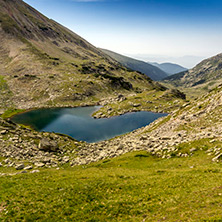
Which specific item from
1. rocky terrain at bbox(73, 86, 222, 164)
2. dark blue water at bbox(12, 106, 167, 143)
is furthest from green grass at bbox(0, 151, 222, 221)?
dark blue water at bbox(12, 106, 167, 143)

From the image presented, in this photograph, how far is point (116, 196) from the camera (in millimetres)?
22344

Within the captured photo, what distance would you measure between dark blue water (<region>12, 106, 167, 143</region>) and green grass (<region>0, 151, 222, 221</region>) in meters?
59.5

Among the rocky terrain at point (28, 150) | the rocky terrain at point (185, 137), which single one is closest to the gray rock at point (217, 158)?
the rocky terrain at point (185, 137)

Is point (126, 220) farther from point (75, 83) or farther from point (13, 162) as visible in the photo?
point (75, 83)

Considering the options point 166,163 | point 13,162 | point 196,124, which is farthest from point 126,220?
point 196,124

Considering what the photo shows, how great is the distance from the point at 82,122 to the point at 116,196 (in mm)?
96971

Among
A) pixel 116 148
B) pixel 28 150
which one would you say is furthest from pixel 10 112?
pixel 116 148

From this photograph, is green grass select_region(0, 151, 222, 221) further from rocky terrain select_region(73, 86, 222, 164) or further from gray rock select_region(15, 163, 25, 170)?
rocky terrain select_region(73, 86, 222, 164)

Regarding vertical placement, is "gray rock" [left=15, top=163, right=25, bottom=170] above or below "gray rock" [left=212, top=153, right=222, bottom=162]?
below

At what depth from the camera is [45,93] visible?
166125 millimetres

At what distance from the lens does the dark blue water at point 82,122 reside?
96.6 m

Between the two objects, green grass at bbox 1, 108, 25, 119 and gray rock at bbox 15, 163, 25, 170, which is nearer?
gray rock at bbox 15, 163, 25, 170

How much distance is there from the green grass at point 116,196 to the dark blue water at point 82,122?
59529 mm

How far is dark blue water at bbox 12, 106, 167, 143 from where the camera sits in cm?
9662
